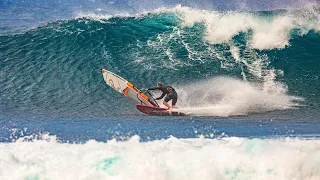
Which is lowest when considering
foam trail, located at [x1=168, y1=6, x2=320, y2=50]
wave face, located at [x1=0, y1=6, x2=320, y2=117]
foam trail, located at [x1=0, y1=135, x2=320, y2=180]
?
foam trail, located at [x1=0, y1=135, x2=320, y2=180]

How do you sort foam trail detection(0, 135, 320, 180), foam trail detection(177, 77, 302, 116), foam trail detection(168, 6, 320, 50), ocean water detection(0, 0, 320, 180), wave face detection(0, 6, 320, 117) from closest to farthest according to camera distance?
1. foam trail detection(0, 135, 320, 180)
2. ocean water detection(0, 0, 320, 180)
3. foam trail detection(177, 77, 302, 116)
4. wave face detection(0, 6, 320, 117)
5. foam trail detection(168, 6, 320, 50)

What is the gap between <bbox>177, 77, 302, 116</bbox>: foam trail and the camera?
10656 mm

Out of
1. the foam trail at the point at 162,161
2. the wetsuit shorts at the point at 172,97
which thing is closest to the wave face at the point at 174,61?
the wetsuit shorts at the point at 172,97

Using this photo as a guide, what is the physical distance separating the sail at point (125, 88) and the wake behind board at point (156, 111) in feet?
0.45

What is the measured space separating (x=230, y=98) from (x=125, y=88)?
3.05 metres

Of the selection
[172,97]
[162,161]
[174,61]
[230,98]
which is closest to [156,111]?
[172,97]

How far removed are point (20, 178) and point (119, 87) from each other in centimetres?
533

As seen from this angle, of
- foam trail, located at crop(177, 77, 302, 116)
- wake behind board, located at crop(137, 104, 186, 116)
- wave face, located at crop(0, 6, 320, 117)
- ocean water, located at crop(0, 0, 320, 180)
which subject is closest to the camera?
ocean water, located at crop(0, 0, 320, 180)

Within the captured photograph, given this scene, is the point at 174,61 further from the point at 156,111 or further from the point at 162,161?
the point at 162,161

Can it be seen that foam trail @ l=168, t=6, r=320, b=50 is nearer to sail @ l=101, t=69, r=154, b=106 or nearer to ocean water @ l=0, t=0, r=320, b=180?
ocean water @ l=0, t=0, r=320, b=180

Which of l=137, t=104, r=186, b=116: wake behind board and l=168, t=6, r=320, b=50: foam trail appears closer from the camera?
l=137, t=104, r=186, b=116: wake behind board

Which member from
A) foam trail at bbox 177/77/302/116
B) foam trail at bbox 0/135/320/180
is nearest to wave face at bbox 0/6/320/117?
foam trail at bbox 177/77/302/116

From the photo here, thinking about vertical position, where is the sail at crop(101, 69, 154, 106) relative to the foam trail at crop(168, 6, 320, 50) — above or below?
below

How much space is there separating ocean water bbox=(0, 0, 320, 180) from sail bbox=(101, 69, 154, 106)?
0.30m
